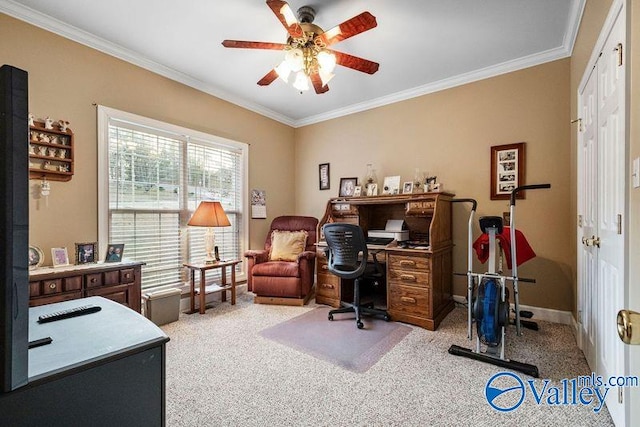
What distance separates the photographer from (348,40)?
2.74 metres

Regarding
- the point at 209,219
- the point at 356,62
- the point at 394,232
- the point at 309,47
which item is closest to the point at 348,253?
the point at 394,232

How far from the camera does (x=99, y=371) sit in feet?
2.54

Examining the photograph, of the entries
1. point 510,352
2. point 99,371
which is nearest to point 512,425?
point 510,352

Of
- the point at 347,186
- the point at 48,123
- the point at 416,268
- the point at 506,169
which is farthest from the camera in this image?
the point at 347,186

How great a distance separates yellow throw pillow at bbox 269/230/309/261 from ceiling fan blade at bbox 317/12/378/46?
2.46 meters

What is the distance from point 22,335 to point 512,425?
2.09m

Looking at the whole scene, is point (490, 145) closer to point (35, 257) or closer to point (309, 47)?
point (309, 47)

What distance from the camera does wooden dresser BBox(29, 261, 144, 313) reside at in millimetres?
2182

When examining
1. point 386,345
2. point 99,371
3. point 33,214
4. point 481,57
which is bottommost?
point 386,345

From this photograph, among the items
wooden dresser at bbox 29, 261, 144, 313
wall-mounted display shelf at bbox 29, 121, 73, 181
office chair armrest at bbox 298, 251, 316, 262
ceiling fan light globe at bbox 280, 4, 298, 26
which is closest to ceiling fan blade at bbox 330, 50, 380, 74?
ceiling fan light globe at bbox 280, 4, 298, 26

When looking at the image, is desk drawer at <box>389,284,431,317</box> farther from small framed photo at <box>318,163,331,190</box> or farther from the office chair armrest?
small framed photo at <box>318,163,331,190</box>

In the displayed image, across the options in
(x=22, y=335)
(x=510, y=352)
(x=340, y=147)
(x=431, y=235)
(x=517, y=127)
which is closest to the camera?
(x=22, y=335)

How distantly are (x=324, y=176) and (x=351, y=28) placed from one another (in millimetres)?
2777

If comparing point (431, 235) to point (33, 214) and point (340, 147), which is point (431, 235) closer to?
point (340, 147)
